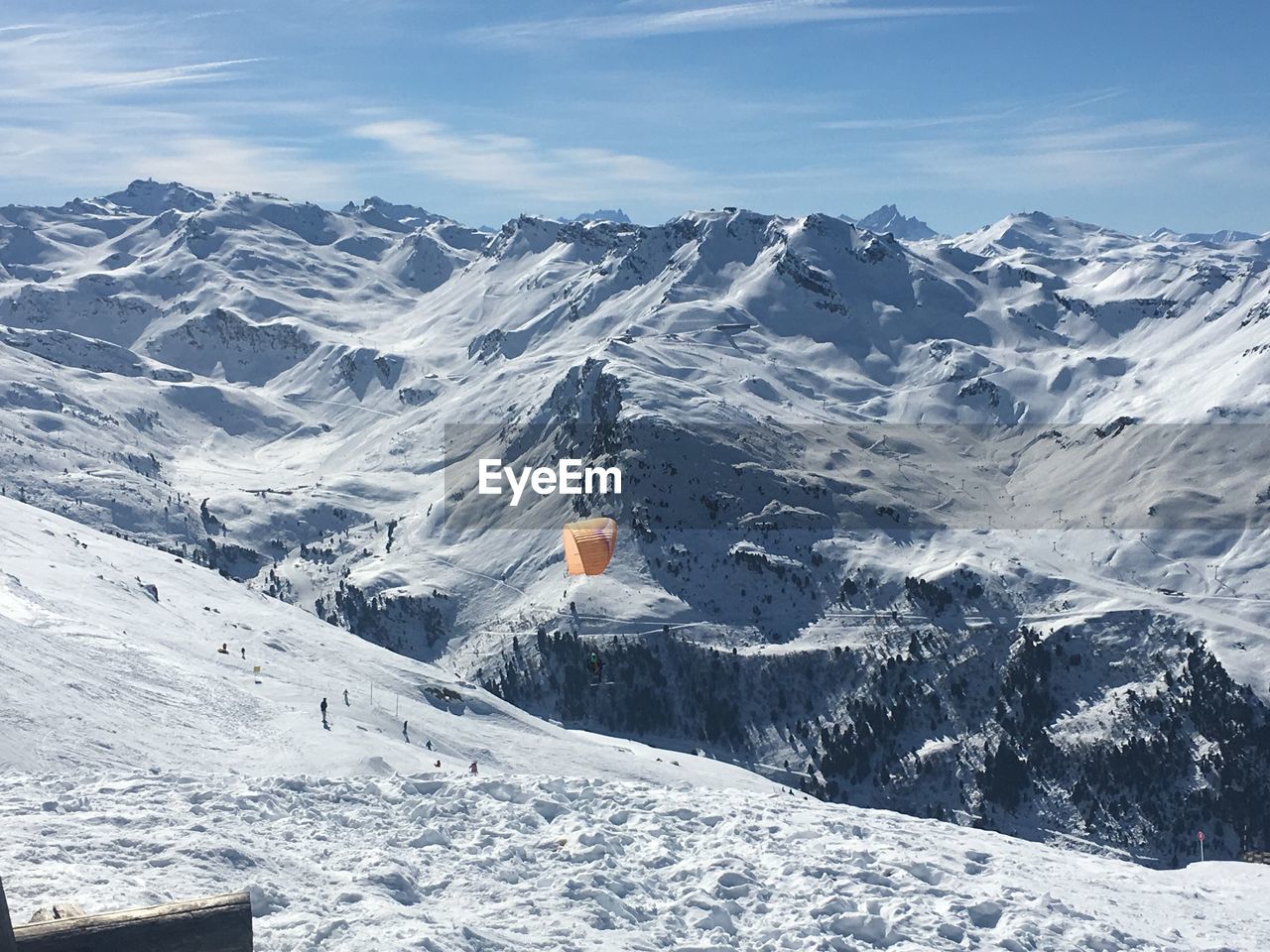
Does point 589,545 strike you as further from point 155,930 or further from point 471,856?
point 155,930

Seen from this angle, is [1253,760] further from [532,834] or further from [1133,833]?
[532,834]

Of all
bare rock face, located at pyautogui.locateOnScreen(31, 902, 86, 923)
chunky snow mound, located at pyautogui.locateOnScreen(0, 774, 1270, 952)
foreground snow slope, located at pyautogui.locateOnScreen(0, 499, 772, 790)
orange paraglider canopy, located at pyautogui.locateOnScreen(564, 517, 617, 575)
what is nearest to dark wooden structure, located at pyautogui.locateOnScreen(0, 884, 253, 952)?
bare rock face, located at pyautogui.locateOnScreen(31, 902, 86, 923)

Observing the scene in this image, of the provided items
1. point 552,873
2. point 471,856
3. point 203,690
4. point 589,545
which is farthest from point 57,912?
point 589,545

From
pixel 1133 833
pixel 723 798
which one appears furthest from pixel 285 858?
pixel 1133 833

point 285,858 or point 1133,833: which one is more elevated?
point 285,858

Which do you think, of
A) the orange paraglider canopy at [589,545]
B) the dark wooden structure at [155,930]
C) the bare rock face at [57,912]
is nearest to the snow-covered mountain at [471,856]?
the bare rock face at [57,912]

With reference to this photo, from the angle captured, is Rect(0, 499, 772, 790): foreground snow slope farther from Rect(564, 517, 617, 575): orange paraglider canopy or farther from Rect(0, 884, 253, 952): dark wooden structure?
Rect(0, 884, 253, 952): dark wooden structure

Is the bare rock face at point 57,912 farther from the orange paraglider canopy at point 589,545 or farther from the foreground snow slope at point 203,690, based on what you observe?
the orange paraglider canopy at point 589,545
